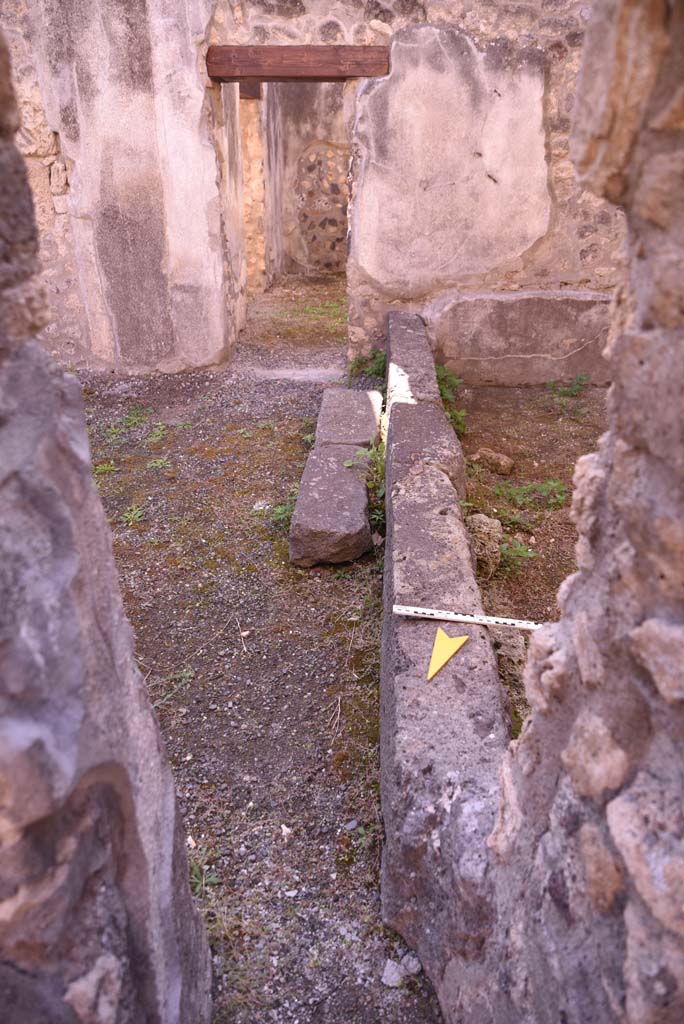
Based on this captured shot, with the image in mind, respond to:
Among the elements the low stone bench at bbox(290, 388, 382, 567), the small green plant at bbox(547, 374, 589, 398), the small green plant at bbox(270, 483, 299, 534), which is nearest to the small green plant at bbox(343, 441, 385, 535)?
the low stone bench at bbox(290, 388, 382, 567)

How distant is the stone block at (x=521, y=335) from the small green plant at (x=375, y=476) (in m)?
1.71

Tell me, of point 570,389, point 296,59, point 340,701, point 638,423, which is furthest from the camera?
point 570,389

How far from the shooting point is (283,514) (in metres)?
3.77

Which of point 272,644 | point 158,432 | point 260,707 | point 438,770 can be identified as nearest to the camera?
point 438,770

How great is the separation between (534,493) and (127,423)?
2788mm

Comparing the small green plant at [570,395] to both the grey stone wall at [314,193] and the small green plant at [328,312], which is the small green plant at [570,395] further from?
the grey stone wall at [314,193]

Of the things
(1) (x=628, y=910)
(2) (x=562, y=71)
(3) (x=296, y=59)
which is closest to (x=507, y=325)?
(2) (x=562, y=71)

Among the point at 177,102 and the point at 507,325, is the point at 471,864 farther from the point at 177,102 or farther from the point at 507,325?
the point at 177,102

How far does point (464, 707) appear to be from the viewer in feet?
6.17

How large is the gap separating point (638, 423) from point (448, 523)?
5.59 feet

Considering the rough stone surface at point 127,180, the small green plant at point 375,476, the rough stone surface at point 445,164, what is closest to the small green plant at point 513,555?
the small green plant at point 375,476

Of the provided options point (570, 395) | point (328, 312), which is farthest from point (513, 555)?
point (328, 312)

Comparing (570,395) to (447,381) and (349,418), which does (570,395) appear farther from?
(349,418)

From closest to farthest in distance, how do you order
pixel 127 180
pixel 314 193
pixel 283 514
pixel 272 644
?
pixel 272 644 < pixel 283 514 < pixel 127 180 < pixel 314 193
